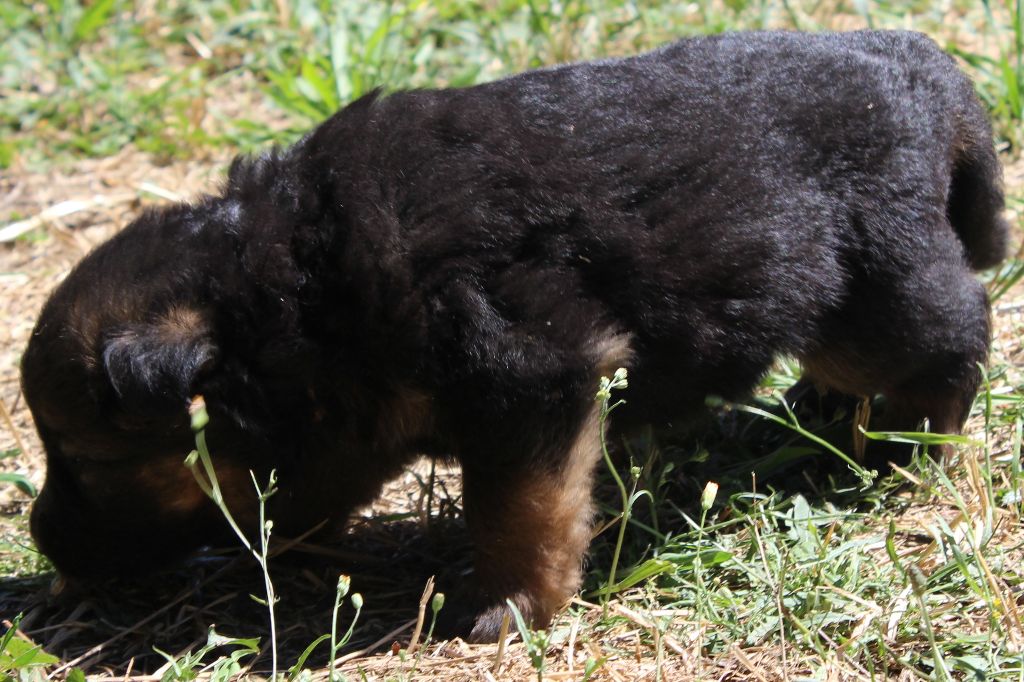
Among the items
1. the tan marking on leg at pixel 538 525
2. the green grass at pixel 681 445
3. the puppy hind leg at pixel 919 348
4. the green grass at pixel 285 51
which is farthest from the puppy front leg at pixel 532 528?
the green grass at pixel 285 51

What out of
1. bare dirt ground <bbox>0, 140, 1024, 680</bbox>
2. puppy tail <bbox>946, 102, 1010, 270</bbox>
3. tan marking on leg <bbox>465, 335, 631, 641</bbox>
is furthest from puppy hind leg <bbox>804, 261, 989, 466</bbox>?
tan marking on leg <bbox>465, 335, 631, 641</bbox>

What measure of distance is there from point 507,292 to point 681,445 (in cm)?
144

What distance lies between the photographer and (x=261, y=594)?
13.2 feet

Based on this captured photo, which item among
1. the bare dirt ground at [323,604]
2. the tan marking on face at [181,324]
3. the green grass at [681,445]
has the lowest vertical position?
the bare dirt ground at [323,604]

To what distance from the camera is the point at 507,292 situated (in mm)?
3363

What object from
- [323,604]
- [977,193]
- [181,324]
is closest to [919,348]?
[977,193]

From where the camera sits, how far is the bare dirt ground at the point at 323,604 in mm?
3406

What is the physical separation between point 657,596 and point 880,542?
69 centimetres

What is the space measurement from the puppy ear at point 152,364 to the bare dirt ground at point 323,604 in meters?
0.34

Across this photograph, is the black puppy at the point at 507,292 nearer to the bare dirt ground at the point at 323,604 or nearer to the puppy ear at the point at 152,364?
the puppy ear at the point at 152,364

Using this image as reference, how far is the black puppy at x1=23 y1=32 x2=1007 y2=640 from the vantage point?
340 cm

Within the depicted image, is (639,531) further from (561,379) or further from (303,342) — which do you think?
(303,342)

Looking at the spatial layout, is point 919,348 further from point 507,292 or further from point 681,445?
point 507,292

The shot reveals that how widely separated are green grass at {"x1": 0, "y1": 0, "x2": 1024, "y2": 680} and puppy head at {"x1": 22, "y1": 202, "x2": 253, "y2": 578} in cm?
40
